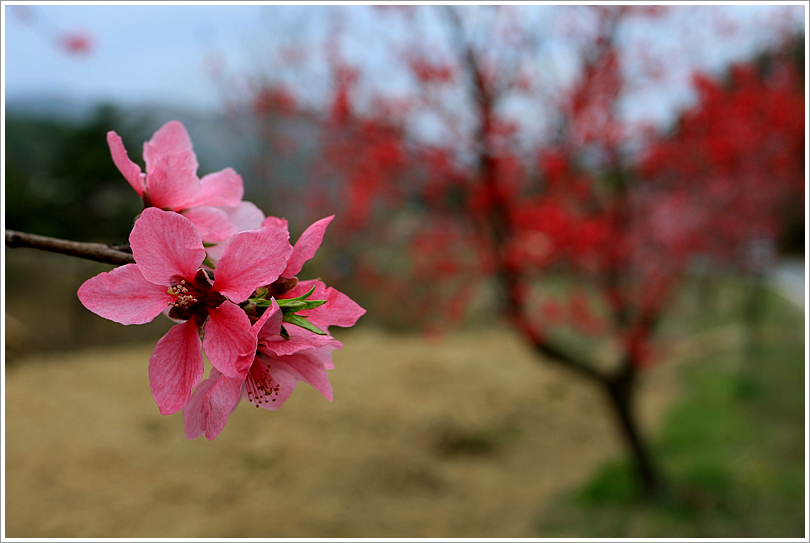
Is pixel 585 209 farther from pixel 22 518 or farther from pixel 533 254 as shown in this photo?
pixel 22 518

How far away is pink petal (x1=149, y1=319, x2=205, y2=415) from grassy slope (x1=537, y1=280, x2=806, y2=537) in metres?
3.75

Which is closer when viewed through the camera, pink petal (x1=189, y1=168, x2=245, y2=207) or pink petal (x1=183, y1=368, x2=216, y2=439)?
pink petal (x1=183, y1=368, x2=216, y2=439)

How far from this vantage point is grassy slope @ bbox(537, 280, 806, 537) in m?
3.72

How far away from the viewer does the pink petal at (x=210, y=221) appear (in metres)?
0.70

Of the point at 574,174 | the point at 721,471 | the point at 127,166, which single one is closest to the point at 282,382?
the point at 127,166

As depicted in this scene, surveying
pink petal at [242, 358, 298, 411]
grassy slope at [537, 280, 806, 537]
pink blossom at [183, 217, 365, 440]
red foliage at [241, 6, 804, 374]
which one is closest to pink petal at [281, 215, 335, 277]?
pink blossom at [183, 217, 365, 440]

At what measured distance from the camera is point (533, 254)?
3734 millimetres

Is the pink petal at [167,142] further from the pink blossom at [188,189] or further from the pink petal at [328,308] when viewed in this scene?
the pink petal at [328,308]

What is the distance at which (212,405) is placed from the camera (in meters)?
0.59

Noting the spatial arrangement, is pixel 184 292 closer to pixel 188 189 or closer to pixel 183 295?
pixel 183 295

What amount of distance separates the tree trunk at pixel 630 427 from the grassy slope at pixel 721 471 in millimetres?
117

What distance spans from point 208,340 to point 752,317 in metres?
8.09

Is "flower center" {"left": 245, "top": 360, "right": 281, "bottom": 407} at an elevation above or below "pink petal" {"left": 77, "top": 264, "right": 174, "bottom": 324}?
below

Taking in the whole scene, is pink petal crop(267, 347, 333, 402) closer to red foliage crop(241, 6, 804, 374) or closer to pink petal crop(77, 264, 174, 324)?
pink petal crop(77, 264, 174, 324)
